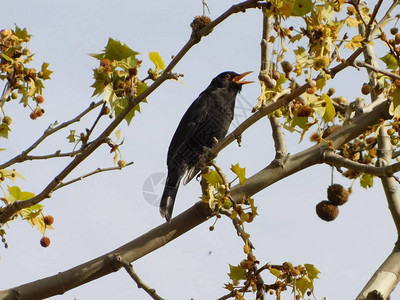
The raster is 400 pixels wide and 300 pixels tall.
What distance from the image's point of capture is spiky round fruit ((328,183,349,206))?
3459mm

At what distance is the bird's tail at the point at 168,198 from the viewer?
14.0 feet

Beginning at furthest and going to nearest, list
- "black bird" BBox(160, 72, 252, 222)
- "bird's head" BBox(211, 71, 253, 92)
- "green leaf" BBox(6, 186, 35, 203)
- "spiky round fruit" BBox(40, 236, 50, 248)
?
"bird's head" BBox(211, 71, 253, 92) < "black bird" BBox(160, 72, 252, 222) < "spiky round fruit" BBox(40, 236, 50, 248) < "green leaf" BBox(6, 186, 35, 203)

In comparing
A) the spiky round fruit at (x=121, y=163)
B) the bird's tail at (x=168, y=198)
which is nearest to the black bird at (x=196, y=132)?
the bird's tail at (x=168, y=198)

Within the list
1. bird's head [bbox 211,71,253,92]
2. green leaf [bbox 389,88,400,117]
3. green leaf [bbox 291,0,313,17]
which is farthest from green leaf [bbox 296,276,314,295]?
bird's head [bbox 211,71,253,92]

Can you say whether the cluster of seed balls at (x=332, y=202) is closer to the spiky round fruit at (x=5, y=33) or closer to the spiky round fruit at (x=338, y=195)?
the spiky round fruit at (x=338, y=195)

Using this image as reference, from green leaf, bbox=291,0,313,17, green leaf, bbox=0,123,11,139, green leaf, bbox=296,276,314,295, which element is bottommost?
green leaf, bbox=296,276,314,295

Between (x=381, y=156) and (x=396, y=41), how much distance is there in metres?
0.79

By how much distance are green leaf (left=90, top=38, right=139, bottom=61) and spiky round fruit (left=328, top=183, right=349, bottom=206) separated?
1359mm

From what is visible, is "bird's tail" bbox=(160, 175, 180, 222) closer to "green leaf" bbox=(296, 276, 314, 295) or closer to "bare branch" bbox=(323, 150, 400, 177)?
"bare branch" bbox=(323, 150, 400, 177)

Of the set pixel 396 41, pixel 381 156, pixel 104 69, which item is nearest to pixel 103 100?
pixel 104 69

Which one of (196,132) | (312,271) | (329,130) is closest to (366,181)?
(329,130)

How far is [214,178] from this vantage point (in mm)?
2646

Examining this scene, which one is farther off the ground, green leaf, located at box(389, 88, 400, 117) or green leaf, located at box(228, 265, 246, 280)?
green leaf, located at box(389, 88, 400, 117)

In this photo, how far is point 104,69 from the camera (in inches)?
107
